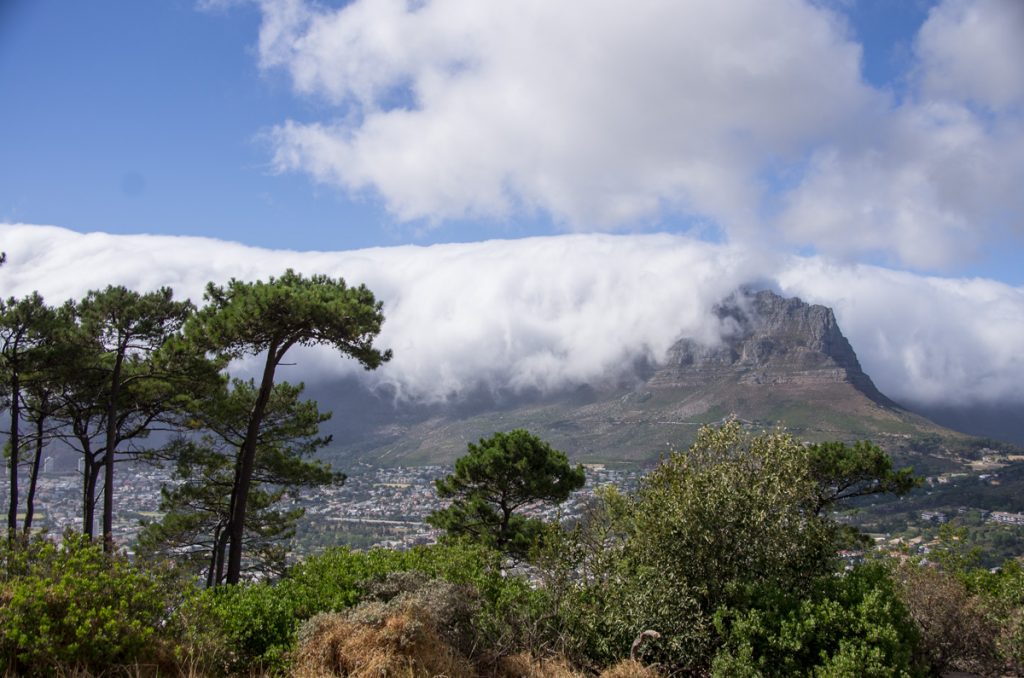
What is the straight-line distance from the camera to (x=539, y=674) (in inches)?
384

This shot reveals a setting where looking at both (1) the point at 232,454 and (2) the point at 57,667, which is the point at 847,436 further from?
(2) the point at 57,667

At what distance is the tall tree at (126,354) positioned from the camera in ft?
64.2

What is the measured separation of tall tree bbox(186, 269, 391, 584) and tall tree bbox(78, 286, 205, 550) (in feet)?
10.3

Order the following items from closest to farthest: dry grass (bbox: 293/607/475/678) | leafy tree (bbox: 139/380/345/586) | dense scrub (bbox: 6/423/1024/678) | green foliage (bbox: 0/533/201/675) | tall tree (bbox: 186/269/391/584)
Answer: green foliage (bbox: 0/533/201/675) < dense scrub (bbox: 6/423/1024/678) < dry grass (bbox: 293/607/475/678) < tall tree (bbox: 186/269/391/584) < leafy tree (bbox: 139/380/345/586)

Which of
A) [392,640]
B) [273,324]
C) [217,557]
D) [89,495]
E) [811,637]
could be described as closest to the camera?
[392,640]

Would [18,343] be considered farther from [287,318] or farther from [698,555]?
[698,555]

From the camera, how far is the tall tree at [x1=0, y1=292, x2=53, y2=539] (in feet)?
57.9

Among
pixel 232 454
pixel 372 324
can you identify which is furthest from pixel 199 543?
pixel 372 324

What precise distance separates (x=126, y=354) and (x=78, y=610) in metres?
16.0

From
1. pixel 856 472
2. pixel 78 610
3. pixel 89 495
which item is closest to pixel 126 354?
pixel 89 495

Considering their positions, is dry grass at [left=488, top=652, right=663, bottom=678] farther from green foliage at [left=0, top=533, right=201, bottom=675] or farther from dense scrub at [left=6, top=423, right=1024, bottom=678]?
green foliage at [left=0, top=533, right=201, bottom=675]

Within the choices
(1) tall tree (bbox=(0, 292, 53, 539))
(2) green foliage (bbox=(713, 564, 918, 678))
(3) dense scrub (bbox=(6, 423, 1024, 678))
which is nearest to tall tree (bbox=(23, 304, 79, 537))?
(1) tall tree (bbox=(0, 292, 53, 539))

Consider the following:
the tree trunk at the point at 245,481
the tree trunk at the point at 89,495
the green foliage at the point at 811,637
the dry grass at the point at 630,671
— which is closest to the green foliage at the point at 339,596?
the dry grass at the point at 630,671

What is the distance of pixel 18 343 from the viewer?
59.4 feet
